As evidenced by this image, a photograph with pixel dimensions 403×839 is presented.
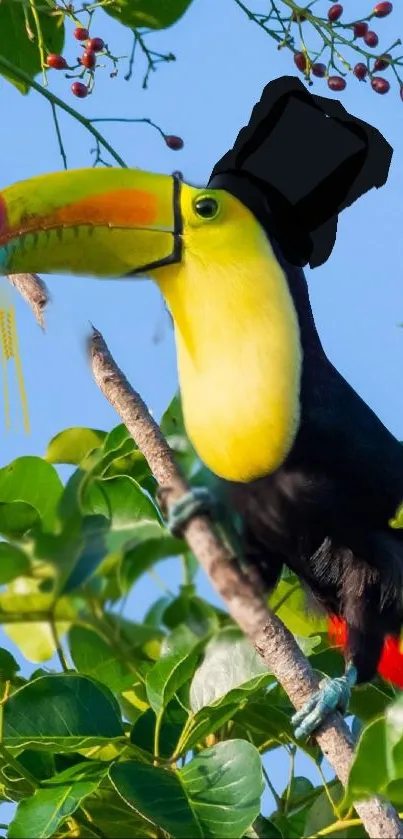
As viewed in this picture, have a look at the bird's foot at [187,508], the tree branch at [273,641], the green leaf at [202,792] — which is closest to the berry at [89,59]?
the tree branch at [273,641]

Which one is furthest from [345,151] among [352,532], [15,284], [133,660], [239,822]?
[133,660]

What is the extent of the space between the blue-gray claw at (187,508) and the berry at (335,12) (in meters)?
1.17

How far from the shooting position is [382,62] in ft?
5.57

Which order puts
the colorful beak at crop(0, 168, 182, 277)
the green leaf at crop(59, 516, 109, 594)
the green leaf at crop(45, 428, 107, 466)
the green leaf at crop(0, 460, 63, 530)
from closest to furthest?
the green leaf at crop(59, 516, 109, 594) < the green leaf at crop(0, 460, 63, 530) < the colorful beak at crop(0, 168, 182, 277) < the green leaf at crop(45, 428, 107, 466)

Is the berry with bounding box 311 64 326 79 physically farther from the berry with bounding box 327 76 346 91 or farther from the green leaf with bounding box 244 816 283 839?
the green leaf with bounding box 244 816 283 839

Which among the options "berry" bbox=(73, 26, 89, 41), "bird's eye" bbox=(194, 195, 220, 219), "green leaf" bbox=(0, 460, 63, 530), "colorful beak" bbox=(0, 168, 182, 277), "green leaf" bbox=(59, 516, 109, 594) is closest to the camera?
"green leaf" bbox=(59, 516, 109, 594)

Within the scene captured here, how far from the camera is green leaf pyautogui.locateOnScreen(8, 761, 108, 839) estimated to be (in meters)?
1.01

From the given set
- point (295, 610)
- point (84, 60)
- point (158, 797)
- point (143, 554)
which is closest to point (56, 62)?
point (84, 60)

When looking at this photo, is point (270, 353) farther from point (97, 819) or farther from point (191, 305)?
point (97, 819)

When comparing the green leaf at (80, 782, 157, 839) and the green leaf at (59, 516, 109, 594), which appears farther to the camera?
the green leaf at (80, 782, 157, 839)

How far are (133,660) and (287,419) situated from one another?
2.74 feet

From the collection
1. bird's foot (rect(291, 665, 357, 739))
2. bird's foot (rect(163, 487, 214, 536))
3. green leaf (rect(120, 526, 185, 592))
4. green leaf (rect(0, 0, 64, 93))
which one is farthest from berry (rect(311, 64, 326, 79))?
green leaf (rect(120, 526, 185, 592))

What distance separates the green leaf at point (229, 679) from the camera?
3.38ft

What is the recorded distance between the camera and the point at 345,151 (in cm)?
129
